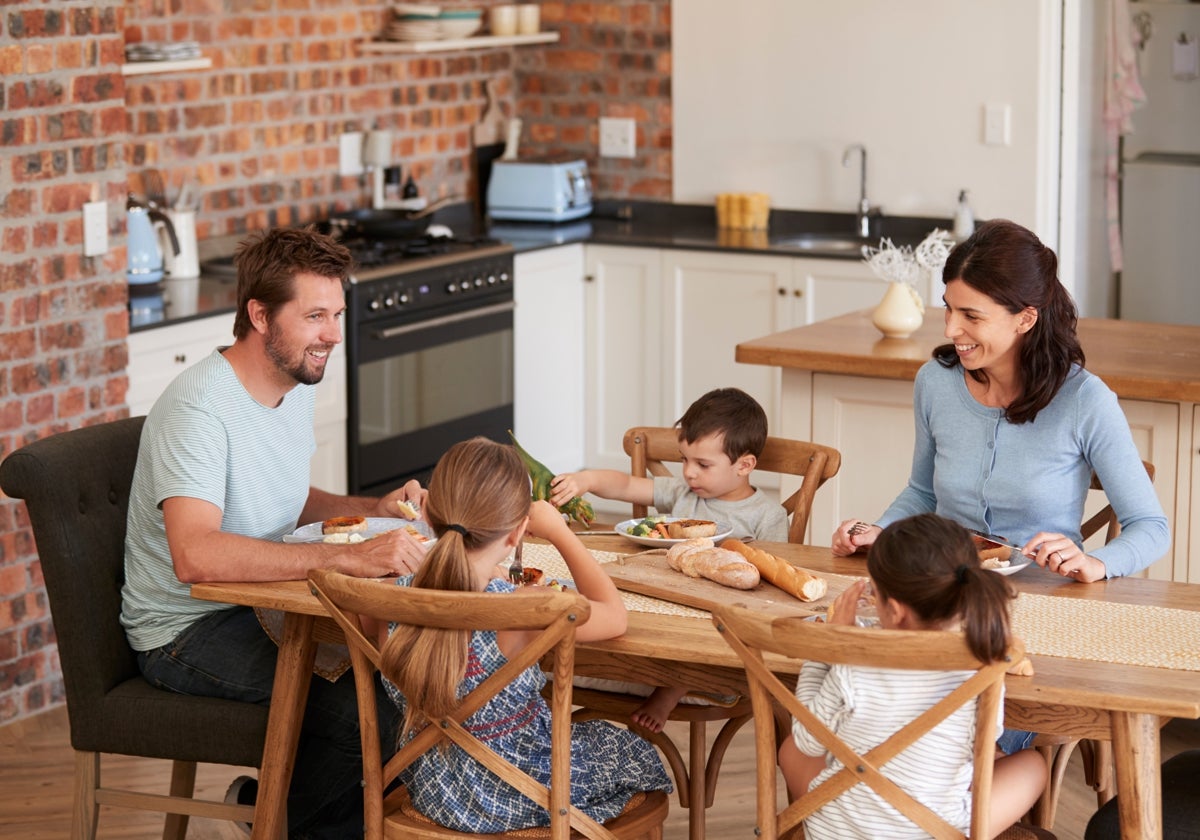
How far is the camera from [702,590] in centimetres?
268

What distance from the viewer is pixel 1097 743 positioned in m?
3.21

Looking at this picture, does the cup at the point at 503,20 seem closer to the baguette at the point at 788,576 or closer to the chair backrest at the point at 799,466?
the chair backrest at the point at 799,466

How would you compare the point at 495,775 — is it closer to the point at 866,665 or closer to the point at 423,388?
the point at 866,665

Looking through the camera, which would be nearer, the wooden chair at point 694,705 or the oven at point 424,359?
the wooden chair at point 694,705

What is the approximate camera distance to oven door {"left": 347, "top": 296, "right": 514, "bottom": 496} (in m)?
5.20

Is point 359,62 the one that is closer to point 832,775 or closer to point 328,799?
point 328,799

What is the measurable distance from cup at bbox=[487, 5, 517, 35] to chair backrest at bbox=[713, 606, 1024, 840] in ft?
→ 14.6

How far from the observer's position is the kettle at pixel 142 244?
483cm

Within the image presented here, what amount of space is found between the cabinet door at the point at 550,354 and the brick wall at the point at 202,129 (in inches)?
26.6

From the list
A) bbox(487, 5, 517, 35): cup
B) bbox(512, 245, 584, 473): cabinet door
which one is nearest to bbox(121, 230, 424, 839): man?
bbox(512, 245, 584, 473): cabinet door

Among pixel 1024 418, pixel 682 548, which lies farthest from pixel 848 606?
pixel 1024 418

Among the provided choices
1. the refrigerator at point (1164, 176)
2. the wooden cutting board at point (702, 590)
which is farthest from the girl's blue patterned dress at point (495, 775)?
the refrigerator at point (1164, 176)

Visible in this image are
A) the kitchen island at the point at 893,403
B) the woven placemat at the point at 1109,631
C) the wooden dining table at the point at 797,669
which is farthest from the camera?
the kitchen island at the point at 893,403

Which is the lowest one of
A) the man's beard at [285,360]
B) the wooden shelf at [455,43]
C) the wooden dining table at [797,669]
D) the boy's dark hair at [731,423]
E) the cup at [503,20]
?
the wooden dining table at [797,669]
